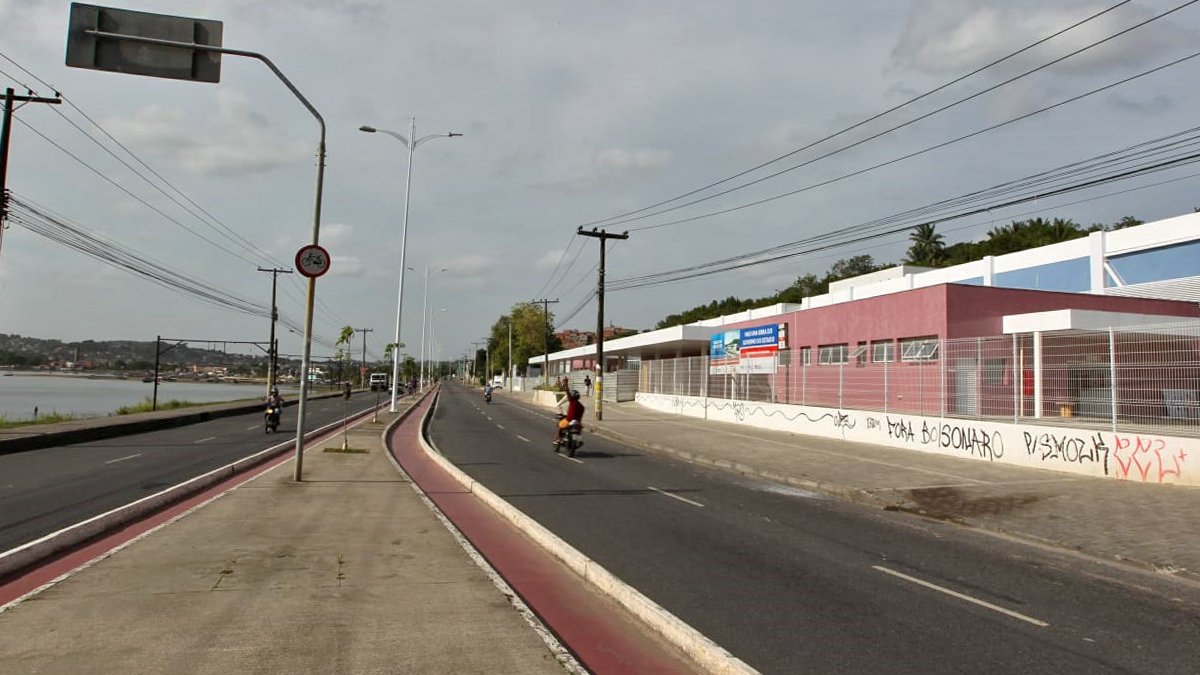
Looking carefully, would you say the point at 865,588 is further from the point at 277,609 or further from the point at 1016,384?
the point at 1016,384

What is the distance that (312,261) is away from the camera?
11.8 m

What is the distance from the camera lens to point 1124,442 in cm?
1332

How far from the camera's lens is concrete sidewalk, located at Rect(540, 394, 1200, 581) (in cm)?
902

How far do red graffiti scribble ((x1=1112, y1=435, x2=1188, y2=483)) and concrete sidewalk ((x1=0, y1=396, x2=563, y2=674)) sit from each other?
39.8 feet

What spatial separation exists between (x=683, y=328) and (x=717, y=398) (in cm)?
1443

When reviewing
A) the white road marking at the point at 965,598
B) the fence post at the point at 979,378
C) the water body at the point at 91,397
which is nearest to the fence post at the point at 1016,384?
the fence post at the point at 979,378

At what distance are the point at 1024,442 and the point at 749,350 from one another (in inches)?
625

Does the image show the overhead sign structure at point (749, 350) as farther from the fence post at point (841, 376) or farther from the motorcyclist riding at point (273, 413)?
the motorcyclist riding at point (273, 413)

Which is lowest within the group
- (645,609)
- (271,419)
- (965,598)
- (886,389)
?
(965,598)

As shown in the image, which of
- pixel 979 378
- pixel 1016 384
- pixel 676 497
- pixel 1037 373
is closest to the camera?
pixel 676 497

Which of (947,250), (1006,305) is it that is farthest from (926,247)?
(1006,305)

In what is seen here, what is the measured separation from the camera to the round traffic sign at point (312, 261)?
11.7m

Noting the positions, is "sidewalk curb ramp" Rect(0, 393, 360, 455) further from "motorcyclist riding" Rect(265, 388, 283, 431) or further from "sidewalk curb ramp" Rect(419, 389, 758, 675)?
"sidewalk curb ramp" Rect(419, 389, 758, 675)

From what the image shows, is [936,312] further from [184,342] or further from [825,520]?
[184,342]
